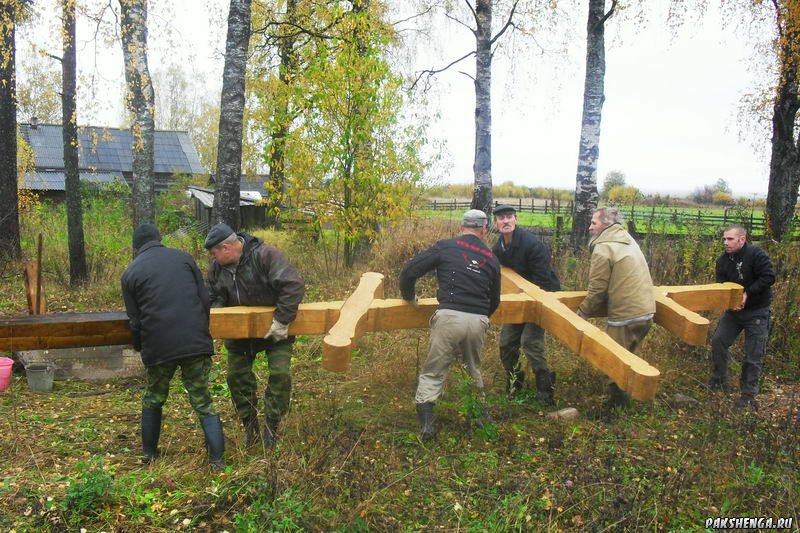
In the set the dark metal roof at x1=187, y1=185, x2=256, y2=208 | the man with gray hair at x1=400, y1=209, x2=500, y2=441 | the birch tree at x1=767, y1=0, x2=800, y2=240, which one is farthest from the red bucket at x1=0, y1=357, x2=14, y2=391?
the dark metal roof at x1=187, y1=185, x2=256, y2=208

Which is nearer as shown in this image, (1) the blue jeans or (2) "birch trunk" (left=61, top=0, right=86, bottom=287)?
(1) the blue jeans

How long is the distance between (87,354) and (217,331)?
9.22 ft

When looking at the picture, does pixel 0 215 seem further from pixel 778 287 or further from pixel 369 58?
pixel 778 287

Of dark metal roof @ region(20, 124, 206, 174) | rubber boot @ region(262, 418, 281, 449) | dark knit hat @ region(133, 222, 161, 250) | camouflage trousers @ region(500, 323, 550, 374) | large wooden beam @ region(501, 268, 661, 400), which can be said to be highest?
dark metal roof @ region(20, 124, 206, 174)

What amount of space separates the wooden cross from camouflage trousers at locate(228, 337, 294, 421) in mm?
221

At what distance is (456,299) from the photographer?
447 centimetres

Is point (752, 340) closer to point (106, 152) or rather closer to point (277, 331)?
point (277, 331)

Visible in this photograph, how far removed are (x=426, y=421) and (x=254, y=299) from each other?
1.55 meters

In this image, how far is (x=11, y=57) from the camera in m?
11.1

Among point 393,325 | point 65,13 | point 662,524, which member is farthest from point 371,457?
point 65,13

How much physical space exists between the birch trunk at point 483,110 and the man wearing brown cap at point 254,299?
8.10 meters

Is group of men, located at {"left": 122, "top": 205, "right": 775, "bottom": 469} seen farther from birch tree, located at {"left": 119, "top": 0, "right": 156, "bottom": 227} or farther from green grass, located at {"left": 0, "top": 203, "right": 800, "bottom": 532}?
birch tree, located at {"left": 119, "top": 0, "right": 156, "bottom": 227}

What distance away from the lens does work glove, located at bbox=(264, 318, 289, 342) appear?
4086 mm

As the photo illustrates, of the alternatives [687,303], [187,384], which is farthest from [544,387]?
[187,384]
